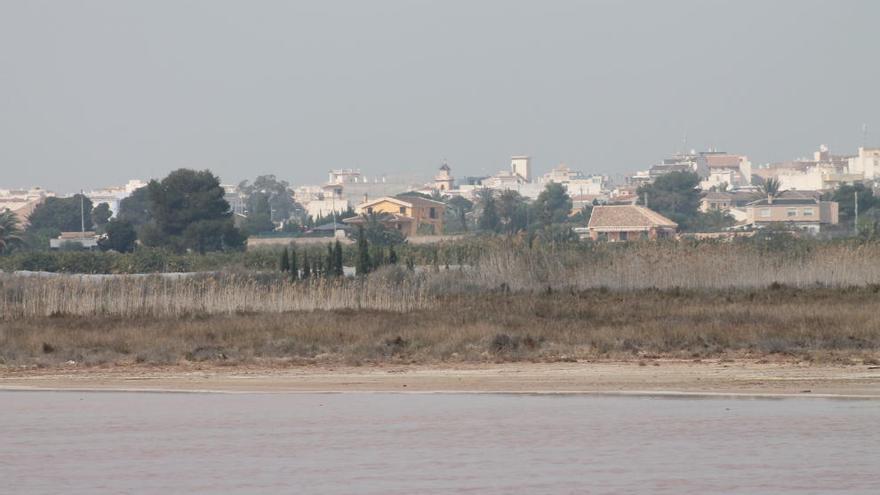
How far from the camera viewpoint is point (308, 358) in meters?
22.8

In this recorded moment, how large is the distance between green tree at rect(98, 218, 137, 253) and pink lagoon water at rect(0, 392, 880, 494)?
218 ft

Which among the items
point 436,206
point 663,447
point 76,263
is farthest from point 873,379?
point 436,206

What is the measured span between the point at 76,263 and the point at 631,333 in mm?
42261

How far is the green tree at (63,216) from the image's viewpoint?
13512 centimetres

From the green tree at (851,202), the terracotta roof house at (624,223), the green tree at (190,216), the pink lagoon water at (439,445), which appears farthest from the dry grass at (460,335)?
the green tree at (851,202)

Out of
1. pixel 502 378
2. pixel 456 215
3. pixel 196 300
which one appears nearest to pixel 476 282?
pixel 196 300

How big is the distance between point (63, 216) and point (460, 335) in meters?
118

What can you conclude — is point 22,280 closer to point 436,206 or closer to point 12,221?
point 12,221

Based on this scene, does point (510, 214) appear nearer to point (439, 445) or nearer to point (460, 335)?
point (460, 335)

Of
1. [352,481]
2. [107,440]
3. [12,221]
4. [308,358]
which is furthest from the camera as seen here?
[12,221]

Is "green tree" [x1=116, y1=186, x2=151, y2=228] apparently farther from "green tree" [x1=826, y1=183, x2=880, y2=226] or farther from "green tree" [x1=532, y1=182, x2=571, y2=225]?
"green tree" [x1=826, y1=183, x2=880, y2=226]

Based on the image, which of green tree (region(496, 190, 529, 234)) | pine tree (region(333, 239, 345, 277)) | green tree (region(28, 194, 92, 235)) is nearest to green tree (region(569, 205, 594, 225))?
green tree (region(496, 190, 529, 234))

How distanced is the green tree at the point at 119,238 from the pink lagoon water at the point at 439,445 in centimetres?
6630

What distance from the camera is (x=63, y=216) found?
136000mm
